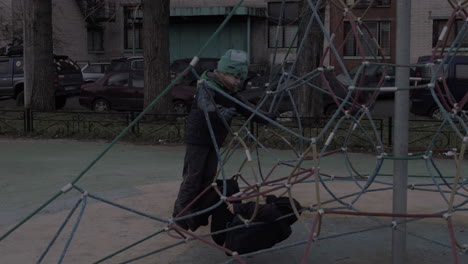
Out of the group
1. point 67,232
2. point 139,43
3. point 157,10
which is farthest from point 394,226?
point 139,43

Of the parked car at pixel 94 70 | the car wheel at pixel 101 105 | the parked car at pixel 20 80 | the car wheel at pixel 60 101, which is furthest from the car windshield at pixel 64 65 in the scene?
the parked car at pixel 94 70

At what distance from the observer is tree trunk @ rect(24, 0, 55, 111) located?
1764 centimetres

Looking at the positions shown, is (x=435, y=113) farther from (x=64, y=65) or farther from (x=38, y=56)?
(x=64, y=65)

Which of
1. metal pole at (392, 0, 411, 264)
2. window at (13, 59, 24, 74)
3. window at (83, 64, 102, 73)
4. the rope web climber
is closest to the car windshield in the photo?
window at (13, 59, 24, 74)

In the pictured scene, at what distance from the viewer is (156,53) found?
14.7m

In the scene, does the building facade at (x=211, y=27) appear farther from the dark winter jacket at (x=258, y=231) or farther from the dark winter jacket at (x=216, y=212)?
the dark winter jacket at (x=258, y=231)

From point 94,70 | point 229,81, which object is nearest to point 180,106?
point 94,70

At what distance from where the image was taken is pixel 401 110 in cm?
481

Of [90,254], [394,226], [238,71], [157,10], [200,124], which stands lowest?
[90,254]

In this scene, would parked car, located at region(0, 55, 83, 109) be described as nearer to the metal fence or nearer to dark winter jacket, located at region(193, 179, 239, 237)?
the metal fence

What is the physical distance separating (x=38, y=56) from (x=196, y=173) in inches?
535

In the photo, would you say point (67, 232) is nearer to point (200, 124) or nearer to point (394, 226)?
point (200, 124)

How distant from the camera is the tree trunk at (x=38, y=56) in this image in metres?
17.6

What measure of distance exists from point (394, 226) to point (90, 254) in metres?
2.24
